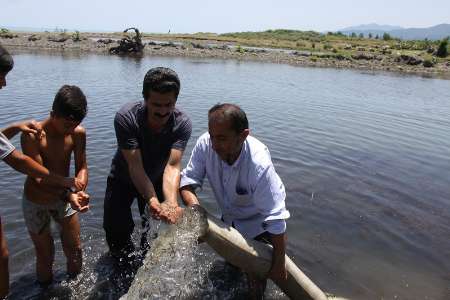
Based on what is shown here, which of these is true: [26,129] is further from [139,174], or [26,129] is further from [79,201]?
[139,174]

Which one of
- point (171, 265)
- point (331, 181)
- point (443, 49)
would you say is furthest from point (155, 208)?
point (443, 49)

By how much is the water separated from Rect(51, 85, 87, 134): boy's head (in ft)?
6.38

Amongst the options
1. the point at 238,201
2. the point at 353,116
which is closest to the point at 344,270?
the point at 238,201

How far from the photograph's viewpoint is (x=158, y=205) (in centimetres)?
352

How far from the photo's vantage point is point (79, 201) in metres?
3.65

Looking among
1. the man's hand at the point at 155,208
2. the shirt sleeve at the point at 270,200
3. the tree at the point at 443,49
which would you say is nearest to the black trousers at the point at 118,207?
the man's hand at the point at 155,208

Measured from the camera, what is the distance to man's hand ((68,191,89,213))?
362cm

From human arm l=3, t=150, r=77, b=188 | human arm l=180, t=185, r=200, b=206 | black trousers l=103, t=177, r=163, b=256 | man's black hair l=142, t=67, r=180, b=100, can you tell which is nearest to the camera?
human arm l=3, t=150, r=77, b=188

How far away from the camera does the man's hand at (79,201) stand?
11.9ft

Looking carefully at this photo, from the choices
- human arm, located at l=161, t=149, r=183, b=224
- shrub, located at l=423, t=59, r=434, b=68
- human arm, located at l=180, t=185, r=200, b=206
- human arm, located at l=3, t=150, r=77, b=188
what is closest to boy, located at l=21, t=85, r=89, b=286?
human arm, located at l=3, t=150, r=77, b=188

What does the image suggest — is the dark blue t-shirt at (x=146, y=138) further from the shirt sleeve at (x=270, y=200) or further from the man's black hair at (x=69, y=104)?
the shirt sleeve at (x=270, y=200)

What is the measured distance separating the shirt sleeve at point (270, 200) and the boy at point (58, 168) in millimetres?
1556

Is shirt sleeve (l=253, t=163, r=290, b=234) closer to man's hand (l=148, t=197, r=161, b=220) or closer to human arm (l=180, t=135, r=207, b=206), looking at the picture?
human arm (l=180, t=135, r=207, b=206)

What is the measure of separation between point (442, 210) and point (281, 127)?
583 centimetres
